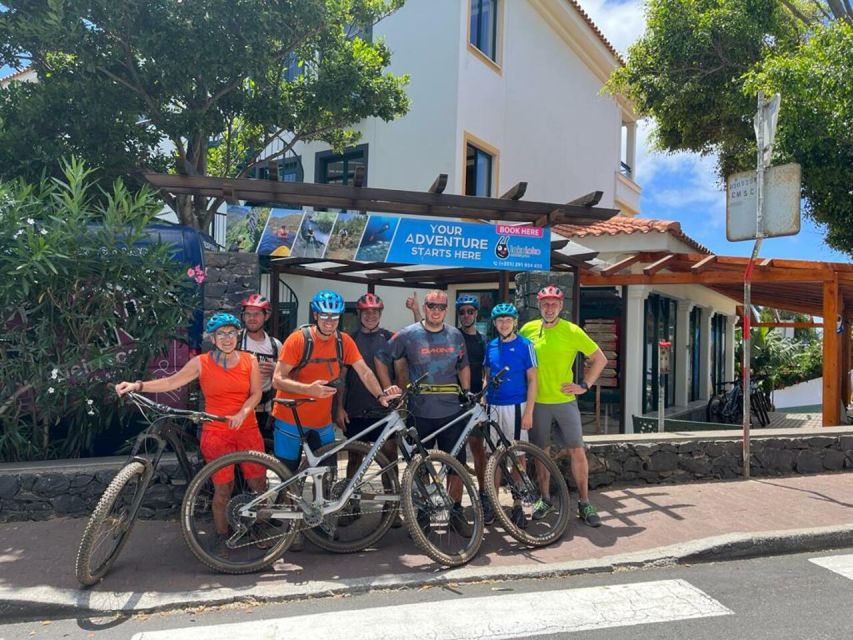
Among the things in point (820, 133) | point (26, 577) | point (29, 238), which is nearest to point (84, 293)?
point (29, 238)

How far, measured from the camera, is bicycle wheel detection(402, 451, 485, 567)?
4406 millimetres

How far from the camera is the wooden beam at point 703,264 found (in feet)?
26.4

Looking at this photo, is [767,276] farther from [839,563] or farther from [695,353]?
[695,353]

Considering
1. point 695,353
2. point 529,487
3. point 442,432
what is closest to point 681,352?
point 695,353

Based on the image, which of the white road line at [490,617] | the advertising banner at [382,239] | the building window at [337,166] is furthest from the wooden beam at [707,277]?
the building window at [337,166]

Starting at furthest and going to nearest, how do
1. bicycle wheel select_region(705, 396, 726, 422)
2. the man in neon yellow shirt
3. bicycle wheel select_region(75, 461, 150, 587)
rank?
bicycle wheel select_region(705, 396, 726, 422) → the man in neon yellow shirt → bicycle wheel select_region(75, 461, 150, 587)

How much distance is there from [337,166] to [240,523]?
907 centimetres

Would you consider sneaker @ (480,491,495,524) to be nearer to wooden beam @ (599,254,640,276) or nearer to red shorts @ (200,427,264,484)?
red shorts @ (200,427,264,484)

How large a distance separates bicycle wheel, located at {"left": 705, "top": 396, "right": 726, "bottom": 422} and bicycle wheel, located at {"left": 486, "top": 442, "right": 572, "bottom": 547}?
29.6 ft

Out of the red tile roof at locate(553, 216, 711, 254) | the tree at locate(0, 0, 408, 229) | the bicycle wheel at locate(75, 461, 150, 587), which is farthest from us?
the red tile roof at locate(553, 216, 711, 254)

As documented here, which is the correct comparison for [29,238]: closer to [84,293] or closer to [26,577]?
[84,293]

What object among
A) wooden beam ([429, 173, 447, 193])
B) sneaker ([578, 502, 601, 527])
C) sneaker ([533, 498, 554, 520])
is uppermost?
wooden beam ([429, 173, 447, 193])

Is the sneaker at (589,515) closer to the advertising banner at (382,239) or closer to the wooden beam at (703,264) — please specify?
the advertising banner at (382,239)

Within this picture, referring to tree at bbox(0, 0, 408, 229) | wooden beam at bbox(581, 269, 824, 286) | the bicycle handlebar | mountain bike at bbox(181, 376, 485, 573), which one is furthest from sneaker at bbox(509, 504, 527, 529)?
tree at bbox(0, 0, 408, 229)
